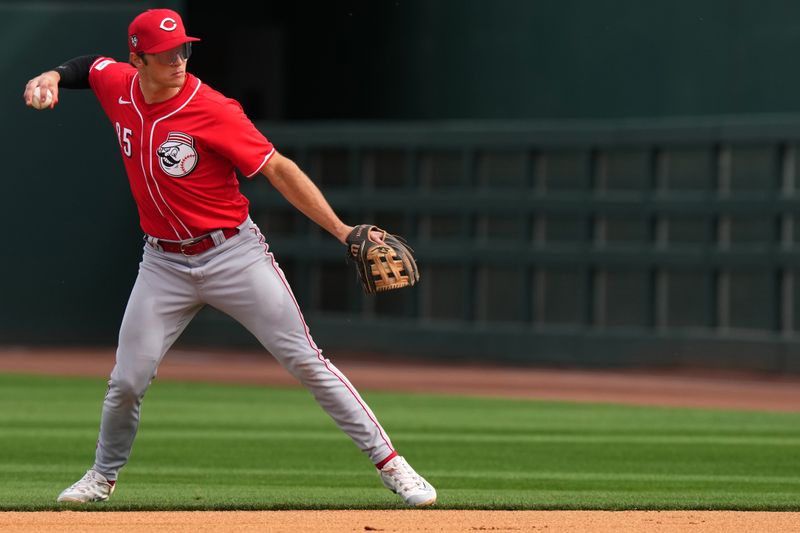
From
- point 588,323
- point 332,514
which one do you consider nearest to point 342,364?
point 588,323

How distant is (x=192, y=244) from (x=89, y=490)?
1195mm

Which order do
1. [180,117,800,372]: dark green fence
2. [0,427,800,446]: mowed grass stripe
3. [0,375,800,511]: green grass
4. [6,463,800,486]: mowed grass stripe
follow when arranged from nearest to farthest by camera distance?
1. [0,375,800,511]: green grass
2. [6,463,800,486]: mowed grass stripe
3. [0,427,800,446]: mowed grass stripe
4. [180,117,800,372]: dark green fence

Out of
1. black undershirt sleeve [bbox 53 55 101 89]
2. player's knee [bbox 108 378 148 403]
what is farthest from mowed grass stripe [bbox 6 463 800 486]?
black undershirt sleeve [bbox 53 55 101 89]

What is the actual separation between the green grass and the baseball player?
0.43m

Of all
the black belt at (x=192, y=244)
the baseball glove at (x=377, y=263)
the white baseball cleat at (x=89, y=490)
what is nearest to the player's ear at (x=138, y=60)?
the black belt at (x=192, y=244)

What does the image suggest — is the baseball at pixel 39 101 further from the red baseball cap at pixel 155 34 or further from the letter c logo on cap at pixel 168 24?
the letter c logo on cap at pixel 168 24

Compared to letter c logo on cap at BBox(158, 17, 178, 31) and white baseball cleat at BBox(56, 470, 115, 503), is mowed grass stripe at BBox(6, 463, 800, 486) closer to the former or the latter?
white baseball cleat at BBox(56, 470, 115, 503)

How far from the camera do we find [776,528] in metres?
6.84

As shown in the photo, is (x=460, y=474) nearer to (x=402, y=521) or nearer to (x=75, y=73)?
(x=402, y=521)

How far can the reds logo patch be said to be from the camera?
6809mm

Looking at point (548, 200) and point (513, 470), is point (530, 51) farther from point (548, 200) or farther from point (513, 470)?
point (513, 470)

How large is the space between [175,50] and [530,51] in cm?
1199

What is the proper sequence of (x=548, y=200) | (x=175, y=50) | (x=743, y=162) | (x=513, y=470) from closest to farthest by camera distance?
(x=175, y=50) → (x=513, y=470) → (x=743, y=162) → (x=548, y=200)

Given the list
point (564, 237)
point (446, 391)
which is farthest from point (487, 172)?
point (446, 391)
